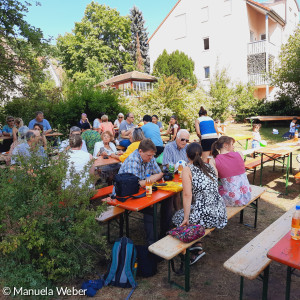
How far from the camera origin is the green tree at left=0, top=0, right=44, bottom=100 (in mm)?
8609

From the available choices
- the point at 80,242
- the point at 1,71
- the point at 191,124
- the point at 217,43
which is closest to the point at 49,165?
the point at 80,242

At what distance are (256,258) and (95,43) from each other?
109 feet

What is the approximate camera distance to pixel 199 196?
311 cm

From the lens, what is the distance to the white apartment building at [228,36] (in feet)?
68.9

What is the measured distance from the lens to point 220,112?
19.0 meters

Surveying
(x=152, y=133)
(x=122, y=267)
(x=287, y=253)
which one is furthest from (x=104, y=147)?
(x=287, y=253)

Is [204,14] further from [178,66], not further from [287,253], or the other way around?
[287,253]

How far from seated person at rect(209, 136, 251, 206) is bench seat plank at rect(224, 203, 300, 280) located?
76cm

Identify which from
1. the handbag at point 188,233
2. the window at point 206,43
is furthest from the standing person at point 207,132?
the window at point 206,43

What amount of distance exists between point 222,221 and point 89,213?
155 cm

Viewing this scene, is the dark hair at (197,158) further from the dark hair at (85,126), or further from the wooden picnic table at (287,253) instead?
the dark hair at (85,126)

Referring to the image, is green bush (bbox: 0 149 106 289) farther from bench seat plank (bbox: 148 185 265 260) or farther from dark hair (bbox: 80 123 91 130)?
dark hair (bbox: 80 123 91 130)

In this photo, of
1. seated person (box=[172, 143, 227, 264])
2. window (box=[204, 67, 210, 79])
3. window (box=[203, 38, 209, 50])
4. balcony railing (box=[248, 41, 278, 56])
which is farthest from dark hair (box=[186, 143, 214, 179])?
window (box=[203, 38, 209, 50])

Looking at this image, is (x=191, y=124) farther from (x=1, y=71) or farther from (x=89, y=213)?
(x=89, y=213)
